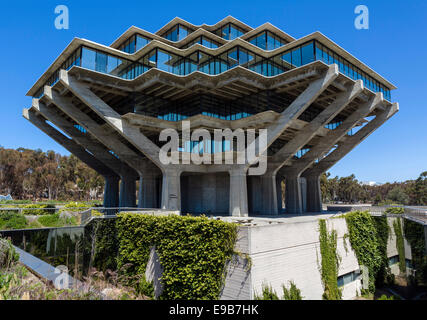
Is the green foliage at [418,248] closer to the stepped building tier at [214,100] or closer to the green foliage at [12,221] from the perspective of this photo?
the stepped building tier at [214,100]

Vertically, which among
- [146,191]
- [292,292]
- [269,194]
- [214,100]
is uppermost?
[214,100]

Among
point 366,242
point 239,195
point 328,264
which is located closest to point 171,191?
point 239,195

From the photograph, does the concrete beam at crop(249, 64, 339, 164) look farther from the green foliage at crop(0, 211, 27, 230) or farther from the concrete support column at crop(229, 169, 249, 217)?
the green foliage at crop(0, 211, 27, 230)

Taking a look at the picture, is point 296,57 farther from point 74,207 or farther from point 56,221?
point 56,221

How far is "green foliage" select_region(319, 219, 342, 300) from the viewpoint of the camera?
1938 centimetres

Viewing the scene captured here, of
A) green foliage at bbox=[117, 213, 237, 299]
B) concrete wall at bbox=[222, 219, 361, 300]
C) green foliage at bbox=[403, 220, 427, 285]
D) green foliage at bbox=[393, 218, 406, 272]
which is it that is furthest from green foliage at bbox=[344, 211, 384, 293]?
green foliage at bbox=[117, 213, 237, 299]

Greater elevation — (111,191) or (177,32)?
(177,32)

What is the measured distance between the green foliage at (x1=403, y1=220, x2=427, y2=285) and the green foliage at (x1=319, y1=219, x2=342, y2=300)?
628 centimetres

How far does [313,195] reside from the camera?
1668 inches

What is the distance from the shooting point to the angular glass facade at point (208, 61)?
2916 cm

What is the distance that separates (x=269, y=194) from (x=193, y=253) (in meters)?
20.0

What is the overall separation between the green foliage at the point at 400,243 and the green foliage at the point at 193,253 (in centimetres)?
1614

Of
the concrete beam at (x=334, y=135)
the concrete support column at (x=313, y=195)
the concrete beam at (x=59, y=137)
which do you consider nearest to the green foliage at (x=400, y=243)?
the concrete beam at (x=334, y=135)
